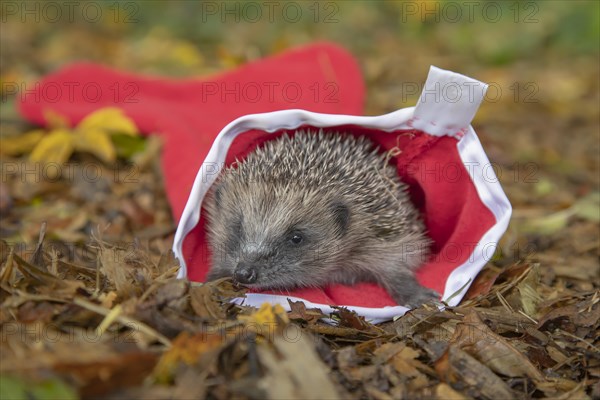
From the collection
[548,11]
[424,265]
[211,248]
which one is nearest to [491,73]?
[548,11]

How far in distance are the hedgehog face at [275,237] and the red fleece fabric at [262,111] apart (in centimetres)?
13

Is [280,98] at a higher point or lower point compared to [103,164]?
higher

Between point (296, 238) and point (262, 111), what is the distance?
947 millimetres

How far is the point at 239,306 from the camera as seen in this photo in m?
2.76

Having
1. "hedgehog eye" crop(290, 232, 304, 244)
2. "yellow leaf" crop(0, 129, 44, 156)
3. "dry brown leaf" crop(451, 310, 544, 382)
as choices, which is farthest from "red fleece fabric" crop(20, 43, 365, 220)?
"dry brown leaf" crop(451, 310, 544, 382)

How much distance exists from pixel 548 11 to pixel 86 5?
6844mm

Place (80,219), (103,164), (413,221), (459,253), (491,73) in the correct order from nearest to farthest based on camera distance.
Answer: (459,253)
(413,221)
(80,219)
(103,164)
(491,73)

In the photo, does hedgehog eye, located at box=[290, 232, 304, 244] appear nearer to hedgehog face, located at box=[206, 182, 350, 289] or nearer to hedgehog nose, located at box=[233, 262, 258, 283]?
hedgehog face, located at box=[206, 182, 350, 289]

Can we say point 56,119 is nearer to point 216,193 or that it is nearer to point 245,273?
point 216,193

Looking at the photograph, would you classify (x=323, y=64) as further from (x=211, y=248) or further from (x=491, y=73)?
(x=491, y=73)

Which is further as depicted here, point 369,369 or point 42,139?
point 42,139

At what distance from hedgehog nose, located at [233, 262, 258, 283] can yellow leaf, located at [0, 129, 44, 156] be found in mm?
2893

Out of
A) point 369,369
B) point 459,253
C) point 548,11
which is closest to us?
point 369,369

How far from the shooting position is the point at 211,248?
3.35m
